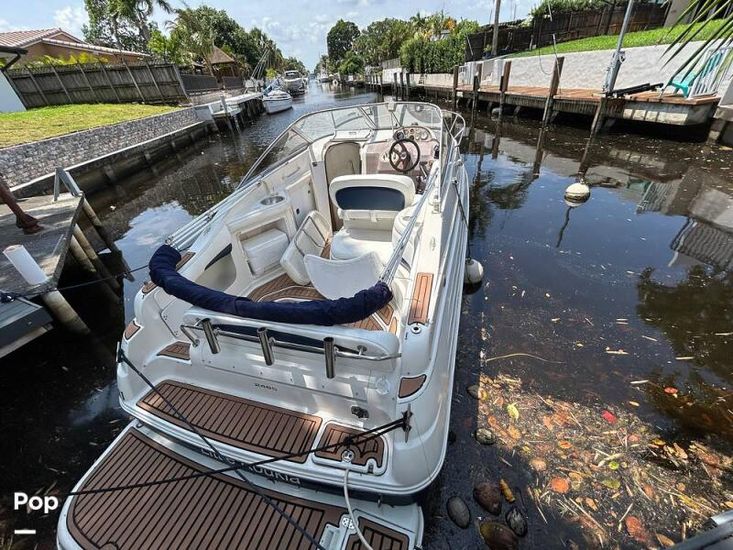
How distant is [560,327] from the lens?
392 cm

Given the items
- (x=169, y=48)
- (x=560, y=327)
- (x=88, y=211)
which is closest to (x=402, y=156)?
(x=560, y=327)

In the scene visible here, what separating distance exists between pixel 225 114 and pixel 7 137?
12329 mm

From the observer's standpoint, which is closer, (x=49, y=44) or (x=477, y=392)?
(x=477, y=392)

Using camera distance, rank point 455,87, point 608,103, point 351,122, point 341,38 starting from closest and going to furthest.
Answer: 1. point 351,122
2. point 608,103
3. point 455,87
4. point 341,38

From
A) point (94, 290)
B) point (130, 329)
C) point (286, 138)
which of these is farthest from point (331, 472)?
point (94, 290)

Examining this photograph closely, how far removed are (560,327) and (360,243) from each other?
2.67 metres

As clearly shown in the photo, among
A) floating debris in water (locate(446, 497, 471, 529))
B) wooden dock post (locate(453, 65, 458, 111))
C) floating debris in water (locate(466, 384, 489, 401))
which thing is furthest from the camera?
wooden dock post (locate(453, 65, 458, 111))

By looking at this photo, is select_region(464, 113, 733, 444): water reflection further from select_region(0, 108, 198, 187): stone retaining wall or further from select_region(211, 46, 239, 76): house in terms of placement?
select_region(211, 46, 239, 76): house

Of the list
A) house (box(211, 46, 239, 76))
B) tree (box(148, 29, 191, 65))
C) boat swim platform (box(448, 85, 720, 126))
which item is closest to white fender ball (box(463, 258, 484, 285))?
boat swim platform (box(448, 85, 720, 126))

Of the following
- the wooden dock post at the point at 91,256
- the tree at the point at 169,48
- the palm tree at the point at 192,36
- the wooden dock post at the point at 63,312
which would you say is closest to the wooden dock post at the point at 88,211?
the wooden dock post at the point at 91,256

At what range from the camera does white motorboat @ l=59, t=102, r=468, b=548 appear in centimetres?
188

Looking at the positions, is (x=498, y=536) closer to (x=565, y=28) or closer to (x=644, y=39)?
(x=644, y=39)

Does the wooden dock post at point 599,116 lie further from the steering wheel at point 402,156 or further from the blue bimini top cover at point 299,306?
the blue bimini top cover at point 299,306

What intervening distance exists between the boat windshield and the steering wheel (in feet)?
1.92
